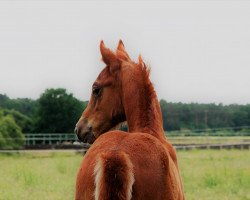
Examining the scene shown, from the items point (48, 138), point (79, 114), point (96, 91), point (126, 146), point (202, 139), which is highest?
point (79, 114)

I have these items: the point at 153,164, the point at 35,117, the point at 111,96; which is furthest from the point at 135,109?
the point at 35,117

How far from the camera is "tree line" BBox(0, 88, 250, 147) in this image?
42812 millimetres

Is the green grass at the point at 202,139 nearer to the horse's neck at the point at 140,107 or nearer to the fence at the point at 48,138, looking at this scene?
the fence at the point at 48,138

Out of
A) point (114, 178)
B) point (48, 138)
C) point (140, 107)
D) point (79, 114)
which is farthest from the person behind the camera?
point (79, 114)

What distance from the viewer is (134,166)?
2982mm

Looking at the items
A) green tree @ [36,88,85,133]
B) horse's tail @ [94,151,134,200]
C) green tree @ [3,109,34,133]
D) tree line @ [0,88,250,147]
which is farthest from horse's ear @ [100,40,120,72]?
green tree @ [3,109,34,133]

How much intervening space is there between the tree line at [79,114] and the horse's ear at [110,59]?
33.9 metres

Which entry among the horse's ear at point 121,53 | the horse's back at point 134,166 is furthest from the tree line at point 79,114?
the horse's back at point 134,166

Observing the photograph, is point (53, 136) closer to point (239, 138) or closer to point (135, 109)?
point (239, 138)

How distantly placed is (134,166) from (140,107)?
3.42ft

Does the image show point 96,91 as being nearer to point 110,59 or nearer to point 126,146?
point 110,59

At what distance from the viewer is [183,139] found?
145 feet

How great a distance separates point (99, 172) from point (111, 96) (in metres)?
1.53

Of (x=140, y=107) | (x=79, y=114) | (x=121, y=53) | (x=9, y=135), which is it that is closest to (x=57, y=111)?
(x=79, y=114)
